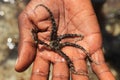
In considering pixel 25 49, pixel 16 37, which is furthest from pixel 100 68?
pixel 16 37

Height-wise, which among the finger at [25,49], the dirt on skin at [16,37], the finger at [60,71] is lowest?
the finger at [60,71]

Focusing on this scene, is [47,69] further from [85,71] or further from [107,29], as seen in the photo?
[107,29]

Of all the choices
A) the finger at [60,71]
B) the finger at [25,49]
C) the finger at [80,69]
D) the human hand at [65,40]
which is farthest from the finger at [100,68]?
the finger at [25,49]

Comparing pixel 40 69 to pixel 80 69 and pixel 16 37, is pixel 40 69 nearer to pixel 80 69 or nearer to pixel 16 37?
pixel 80 69

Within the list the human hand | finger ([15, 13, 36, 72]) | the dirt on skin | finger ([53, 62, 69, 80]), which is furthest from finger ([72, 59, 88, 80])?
the dirt on skin

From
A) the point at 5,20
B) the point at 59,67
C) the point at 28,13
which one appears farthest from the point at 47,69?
the point at 5,20

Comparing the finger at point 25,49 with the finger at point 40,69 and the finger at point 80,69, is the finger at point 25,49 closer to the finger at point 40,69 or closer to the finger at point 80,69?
the finger at point 40,69

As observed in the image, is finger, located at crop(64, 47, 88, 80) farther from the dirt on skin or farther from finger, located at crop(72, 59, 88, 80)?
the dirt on skin
